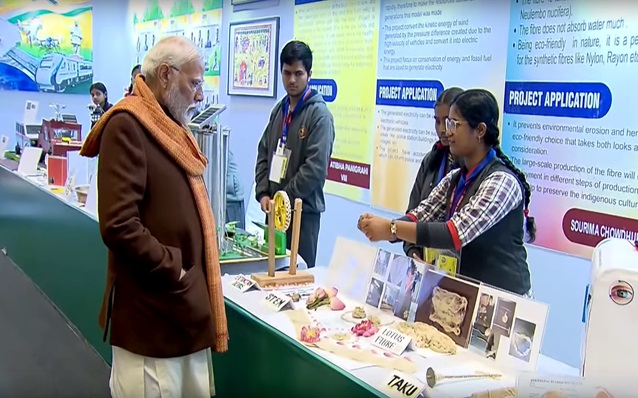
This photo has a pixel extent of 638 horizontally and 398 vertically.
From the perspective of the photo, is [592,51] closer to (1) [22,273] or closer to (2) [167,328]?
(2) [167,328]

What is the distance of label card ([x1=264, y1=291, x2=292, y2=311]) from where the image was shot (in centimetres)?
196

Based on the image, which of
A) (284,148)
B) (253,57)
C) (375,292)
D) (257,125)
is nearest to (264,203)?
(284,148)

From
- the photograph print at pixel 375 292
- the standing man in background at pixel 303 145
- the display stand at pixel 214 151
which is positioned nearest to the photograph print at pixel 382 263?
the photograph print at pixel 375 292

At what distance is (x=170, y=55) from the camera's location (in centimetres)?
166

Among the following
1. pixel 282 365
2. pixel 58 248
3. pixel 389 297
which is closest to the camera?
pixel 282 365

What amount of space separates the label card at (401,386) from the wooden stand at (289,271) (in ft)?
2.71

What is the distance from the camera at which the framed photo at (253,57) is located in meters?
4.99

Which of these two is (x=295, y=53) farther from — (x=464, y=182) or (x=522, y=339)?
(x=522, y=339)

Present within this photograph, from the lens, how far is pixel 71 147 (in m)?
4.31

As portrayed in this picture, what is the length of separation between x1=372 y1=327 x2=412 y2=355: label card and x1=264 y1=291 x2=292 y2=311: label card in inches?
14.6

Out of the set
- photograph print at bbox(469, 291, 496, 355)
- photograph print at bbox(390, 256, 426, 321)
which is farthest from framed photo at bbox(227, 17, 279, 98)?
photograph print at bbox(469, 291, 496, 355)

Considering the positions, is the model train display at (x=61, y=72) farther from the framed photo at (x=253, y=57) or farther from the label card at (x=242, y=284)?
the label card at (x=242, y=284)

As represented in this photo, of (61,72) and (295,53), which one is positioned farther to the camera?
(61,72)

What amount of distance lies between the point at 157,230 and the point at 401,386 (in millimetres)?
711
